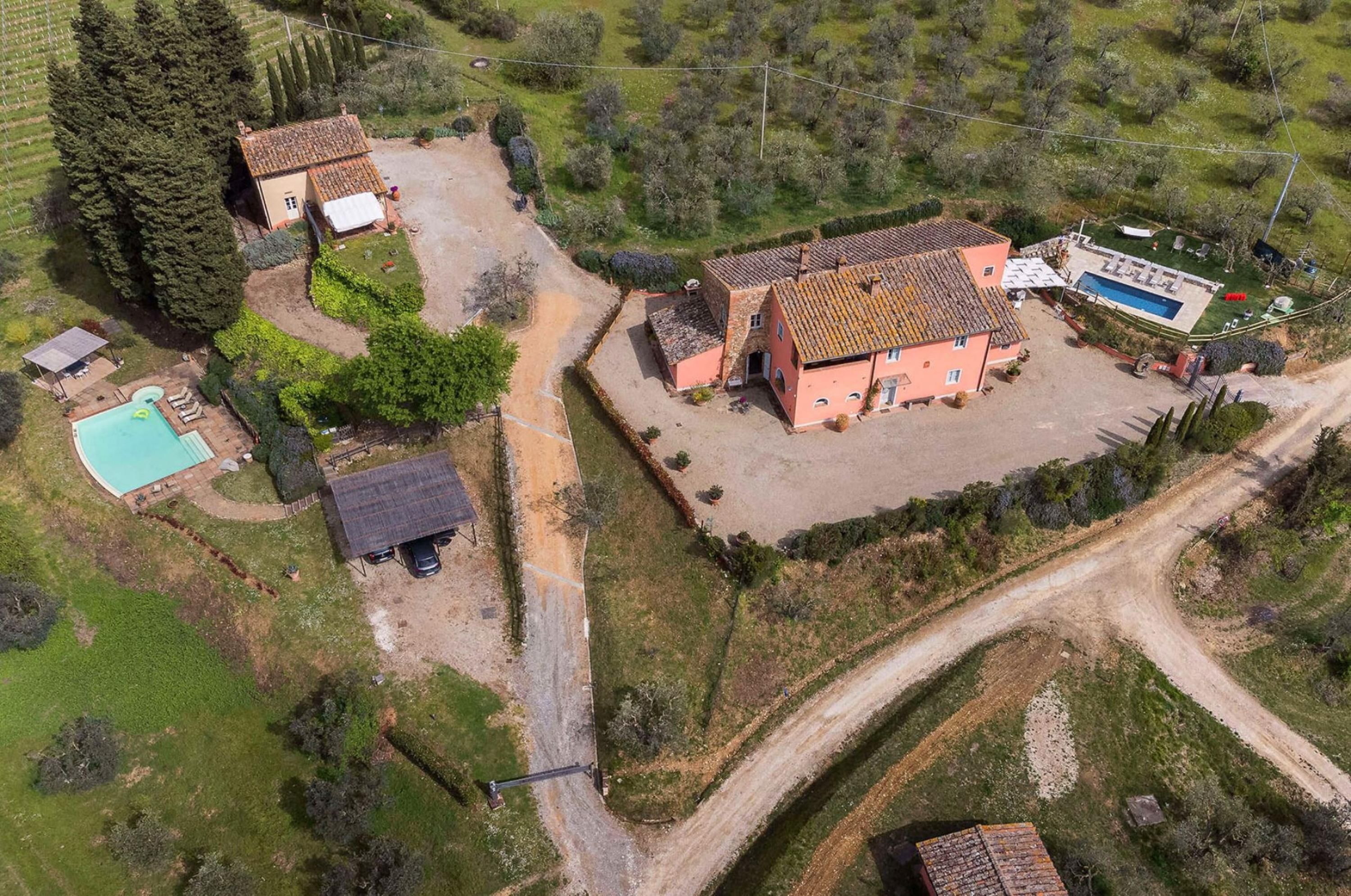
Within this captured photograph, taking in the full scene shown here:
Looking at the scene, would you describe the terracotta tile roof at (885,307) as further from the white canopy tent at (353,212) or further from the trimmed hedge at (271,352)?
the white canopy tent at (353,212)

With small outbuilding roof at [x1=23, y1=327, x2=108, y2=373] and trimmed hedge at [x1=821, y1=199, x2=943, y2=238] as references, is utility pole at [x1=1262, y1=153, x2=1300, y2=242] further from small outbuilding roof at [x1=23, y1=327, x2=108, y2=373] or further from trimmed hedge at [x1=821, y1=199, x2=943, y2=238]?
small outbuilding roof at [x1=23, y1=327, x2=108, y2=373]

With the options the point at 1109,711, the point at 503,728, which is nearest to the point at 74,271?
the point at 503,728

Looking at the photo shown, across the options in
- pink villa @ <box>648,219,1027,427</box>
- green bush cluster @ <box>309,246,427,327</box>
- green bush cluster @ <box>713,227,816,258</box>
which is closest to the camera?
pink villa @ <box>648,219,1027,427</box>

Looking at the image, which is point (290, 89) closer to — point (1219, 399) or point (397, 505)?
point (397, 505)

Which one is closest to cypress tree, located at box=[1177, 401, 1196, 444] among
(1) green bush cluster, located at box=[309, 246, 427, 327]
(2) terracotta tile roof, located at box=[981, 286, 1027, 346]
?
(2) terracotta tile roof, located at box=[981, 286, 1027, 346]

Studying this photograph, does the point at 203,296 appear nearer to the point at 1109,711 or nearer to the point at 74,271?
the point at 74,271
